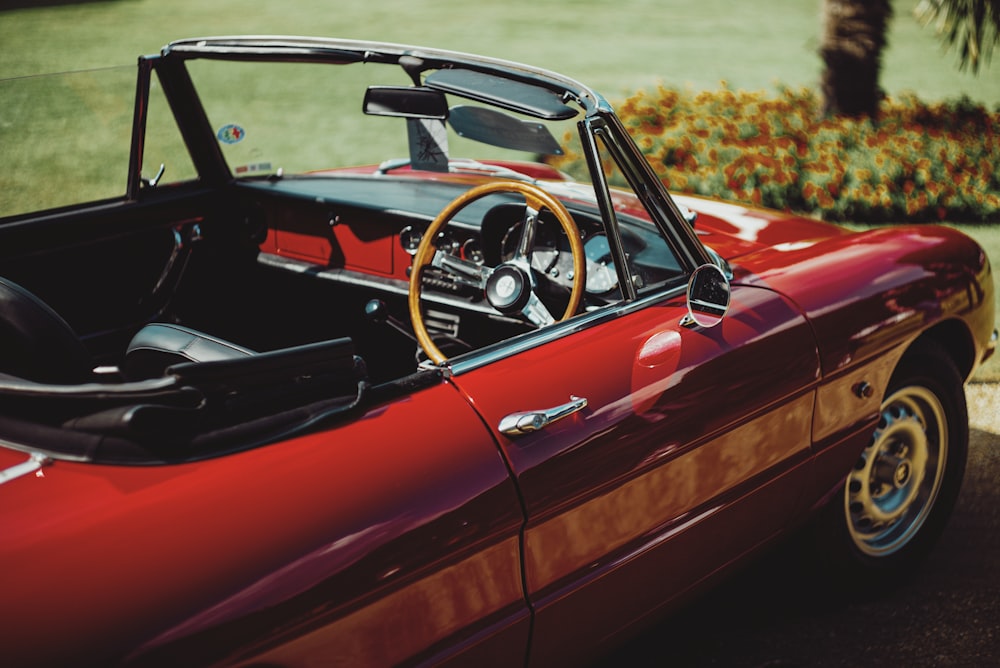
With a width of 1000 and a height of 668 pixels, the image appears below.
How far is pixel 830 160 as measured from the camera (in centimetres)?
779

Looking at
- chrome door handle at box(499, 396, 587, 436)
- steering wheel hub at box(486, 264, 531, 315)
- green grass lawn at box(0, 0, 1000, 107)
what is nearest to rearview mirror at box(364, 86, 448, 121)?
steering wheel hub at box(486, 264, 531, 315)

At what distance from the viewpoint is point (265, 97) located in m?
4.65

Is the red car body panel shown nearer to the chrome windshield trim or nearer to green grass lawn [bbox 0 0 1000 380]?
the chrome windshield trim

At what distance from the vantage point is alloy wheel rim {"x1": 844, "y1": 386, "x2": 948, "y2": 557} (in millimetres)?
2928

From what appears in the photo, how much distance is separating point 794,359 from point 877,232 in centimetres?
93

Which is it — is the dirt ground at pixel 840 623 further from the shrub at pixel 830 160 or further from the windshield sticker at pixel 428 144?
the shrub at pixel 830 160

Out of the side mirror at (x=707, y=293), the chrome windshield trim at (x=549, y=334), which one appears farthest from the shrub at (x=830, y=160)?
the side mirror at (x=707, y=293)

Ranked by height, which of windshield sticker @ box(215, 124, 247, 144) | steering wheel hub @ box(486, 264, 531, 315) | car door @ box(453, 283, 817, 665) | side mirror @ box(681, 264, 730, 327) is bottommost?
car door @ box(453, 283, 817, 665)

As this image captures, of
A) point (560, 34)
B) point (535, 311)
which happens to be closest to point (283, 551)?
point (535, 311)

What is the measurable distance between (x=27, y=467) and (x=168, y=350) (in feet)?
1.64

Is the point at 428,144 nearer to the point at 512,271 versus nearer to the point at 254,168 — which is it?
the point at 512,271

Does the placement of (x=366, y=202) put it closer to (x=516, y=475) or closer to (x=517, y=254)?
(x=517, y=254)

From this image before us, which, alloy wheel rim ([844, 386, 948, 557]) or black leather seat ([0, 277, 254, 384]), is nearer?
black leather seat ([0, 277, 254, 384])

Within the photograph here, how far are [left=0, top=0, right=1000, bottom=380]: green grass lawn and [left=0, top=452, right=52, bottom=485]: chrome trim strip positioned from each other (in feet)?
34.5
